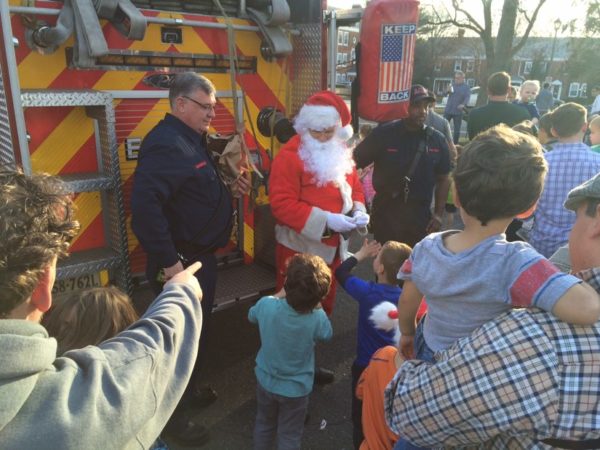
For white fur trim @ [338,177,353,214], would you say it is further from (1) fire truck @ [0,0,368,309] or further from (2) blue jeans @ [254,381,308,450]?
(2) blue jeans @ [254,381,308,450]

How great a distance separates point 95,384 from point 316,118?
268cm

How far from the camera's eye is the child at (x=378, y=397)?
1915 mm

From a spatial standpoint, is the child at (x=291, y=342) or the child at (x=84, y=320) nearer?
the child at (x=84, y=320)

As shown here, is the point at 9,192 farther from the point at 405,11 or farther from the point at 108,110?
the point at 405,11

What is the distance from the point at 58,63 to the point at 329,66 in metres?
1.89

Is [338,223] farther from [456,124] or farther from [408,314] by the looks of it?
[456,124]

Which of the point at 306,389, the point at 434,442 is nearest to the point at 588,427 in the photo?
the point at 434,442

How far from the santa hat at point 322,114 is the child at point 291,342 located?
128cm

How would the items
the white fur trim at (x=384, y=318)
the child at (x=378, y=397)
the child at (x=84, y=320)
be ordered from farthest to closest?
the white fur trim at (x=384, y=318), the child at (x=378, y=397), the child at (x=84, y=320)

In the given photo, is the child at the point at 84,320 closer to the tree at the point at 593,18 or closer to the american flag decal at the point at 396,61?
the american flag decal at the point at 396,61

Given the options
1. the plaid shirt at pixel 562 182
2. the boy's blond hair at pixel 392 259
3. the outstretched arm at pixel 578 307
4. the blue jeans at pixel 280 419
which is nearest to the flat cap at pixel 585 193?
the outstretched arm at pixel 578 307

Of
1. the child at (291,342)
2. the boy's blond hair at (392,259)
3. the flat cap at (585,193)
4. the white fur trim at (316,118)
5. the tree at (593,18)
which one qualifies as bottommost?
the child at (291,342)

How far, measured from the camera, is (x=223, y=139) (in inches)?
132

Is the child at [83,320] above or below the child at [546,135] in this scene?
below
